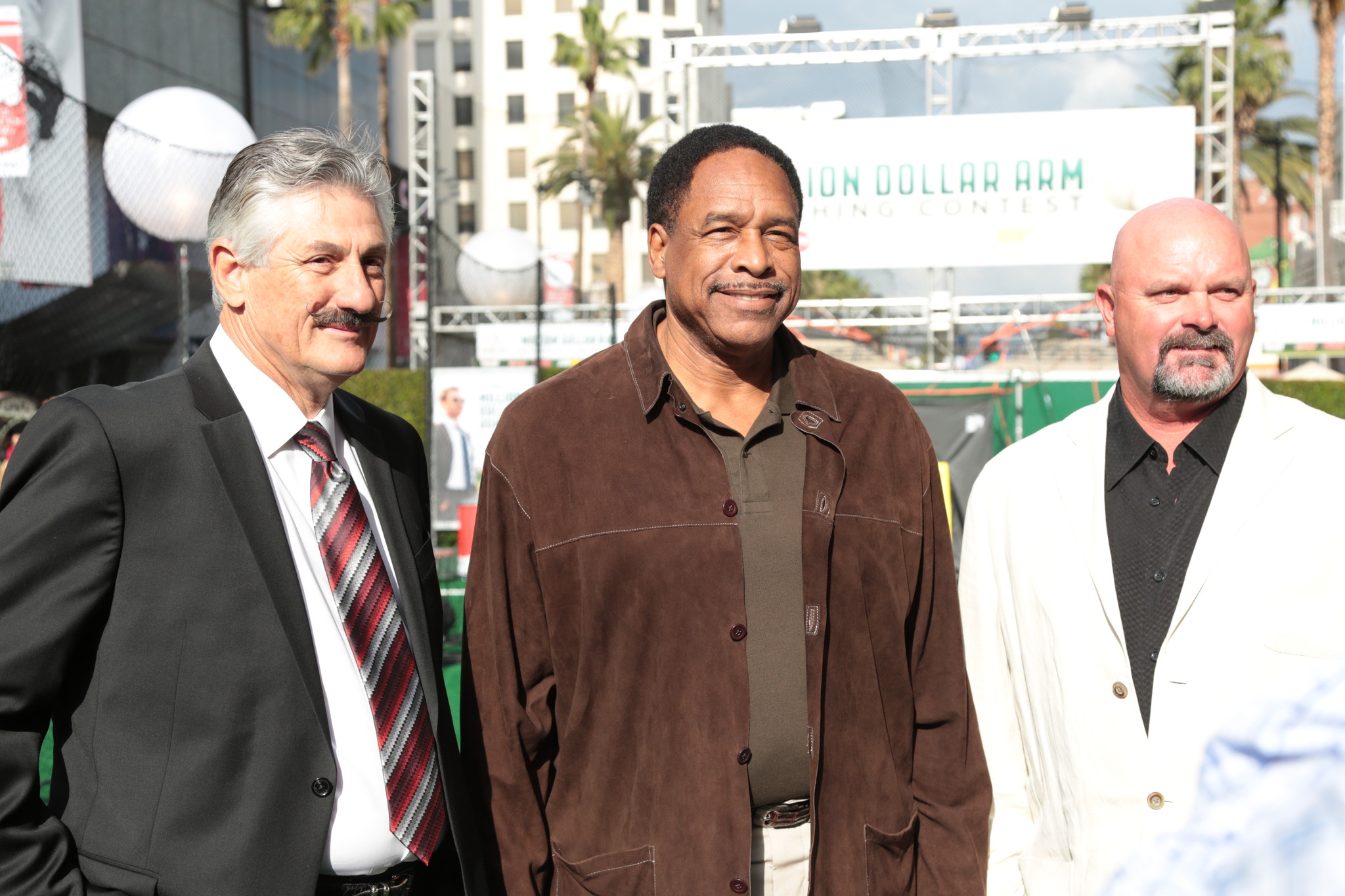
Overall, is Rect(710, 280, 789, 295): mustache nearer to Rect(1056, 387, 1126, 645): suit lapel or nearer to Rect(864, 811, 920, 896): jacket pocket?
Rect(1056, 387, 1126, 645): suit lapel

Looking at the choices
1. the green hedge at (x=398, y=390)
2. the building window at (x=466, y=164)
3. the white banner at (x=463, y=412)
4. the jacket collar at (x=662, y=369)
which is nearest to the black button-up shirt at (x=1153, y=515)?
the jacket collar at (x=662, y=369)

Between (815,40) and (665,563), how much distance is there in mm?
13036

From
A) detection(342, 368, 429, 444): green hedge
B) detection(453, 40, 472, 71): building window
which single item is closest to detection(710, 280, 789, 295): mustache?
detection(342, 368, 429, 444): green hedge

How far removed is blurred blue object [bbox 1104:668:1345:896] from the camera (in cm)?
40

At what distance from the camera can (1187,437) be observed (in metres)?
2.45

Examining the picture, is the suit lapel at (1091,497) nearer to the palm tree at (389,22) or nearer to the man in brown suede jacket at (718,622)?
the man in brown suede jacket at (718,622)

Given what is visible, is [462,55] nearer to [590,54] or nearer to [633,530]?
[590,54]

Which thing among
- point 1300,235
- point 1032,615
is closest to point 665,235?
point 1032,615

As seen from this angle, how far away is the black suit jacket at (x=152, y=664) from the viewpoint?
1.67 metres

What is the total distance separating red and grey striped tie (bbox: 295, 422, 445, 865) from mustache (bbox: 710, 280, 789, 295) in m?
0.86

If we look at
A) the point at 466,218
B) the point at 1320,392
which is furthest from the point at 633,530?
the point at 466,218

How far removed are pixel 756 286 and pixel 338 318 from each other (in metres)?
0.85

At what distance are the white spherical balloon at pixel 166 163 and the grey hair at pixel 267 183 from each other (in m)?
7.64

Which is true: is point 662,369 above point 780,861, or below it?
above
